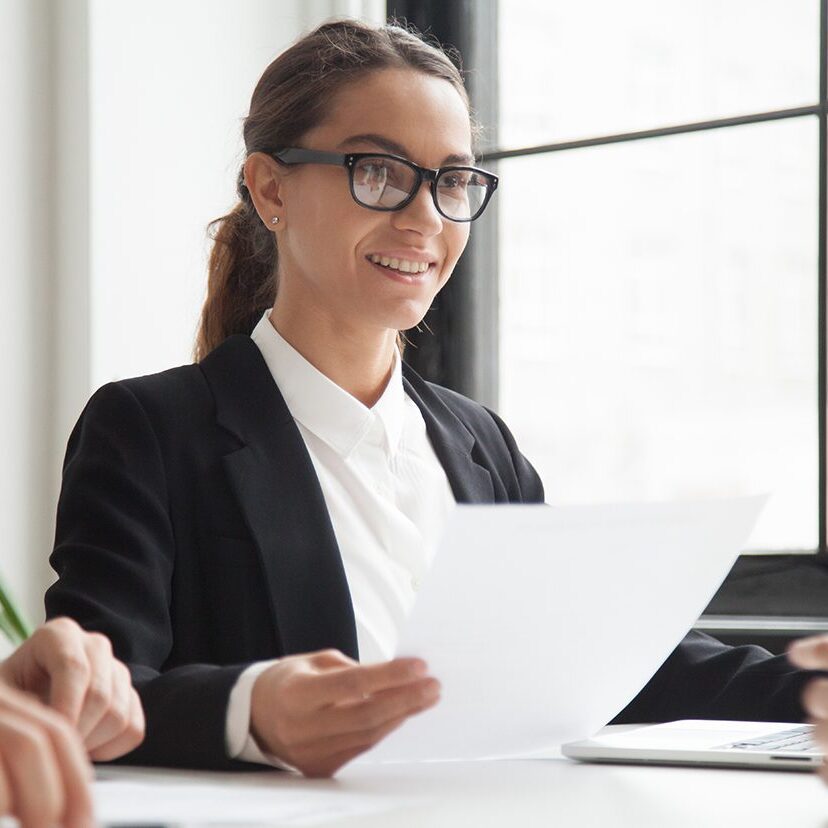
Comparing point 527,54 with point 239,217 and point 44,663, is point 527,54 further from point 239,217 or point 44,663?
point 44,663

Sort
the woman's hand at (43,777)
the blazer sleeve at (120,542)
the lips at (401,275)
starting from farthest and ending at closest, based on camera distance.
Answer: the lips at (401,275) < the blazer sleeve at (120,542) < the woman's hand at (43,777)

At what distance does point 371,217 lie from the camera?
5.20ft

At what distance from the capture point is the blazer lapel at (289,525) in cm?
140

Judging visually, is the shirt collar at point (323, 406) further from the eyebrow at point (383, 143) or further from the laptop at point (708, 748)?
the laptop at point (708, 748)

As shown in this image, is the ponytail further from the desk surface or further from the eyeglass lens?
the desk surface

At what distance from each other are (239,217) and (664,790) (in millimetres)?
1173

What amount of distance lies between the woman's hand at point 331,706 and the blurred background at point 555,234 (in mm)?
1361

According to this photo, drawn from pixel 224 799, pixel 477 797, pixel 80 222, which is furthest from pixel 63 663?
pixel 80 222

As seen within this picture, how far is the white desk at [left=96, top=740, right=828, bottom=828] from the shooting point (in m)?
0.77

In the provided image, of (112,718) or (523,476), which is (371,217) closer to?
(523,476)

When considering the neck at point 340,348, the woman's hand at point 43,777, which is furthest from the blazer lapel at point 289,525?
the woman's hand at point 43,777

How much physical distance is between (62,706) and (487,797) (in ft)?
0.94

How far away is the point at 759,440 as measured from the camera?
2.19 meters

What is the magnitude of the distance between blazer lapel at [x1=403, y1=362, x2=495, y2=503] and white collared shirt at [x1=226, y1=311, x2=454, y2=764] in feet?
0.04
